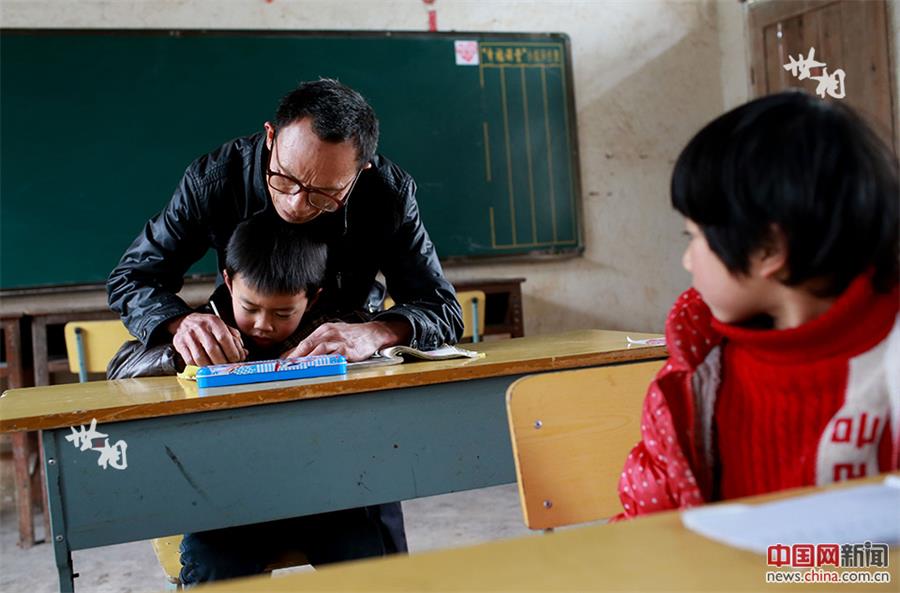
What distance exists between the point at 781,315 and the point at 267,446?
927 mm

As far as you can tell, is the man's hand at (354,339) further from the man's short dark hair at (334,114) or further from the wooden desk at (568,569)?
the wooden desk at (568,569)

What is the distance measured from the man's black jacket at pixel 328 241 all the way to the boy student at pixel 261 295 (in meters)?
0.06

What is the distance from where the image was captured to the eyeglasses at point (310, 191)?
6.47ft

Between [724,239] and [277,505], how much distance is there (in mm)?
969

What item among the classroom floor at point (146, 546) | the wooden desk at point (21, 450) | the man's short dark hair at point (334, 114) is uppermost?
the man's short dark hair at point (334, 114)

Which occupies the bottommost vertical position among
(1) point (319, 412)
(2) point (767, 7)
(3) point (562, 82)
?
(1) point (319, 412)

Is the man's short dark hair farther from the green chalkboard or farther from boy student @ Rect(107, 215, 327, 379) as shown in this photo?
the green chalkboard

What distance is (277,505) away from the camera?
1.56 m

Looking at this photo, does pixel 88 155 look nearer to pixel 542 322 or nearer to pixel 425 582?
pixel 542 322

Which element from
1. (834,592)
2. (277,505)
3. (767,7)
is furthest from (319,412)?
(767,7)

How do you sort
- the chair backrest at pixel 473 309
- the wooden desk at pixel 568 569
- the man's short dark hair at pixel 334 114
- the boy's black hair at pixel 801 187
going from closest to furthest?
the wooden desk at pixel 568 569, the boy's black hair at pixel 801 187, the man's short dark hair at pixel 334 114, the chair backrest at pixel 473 309

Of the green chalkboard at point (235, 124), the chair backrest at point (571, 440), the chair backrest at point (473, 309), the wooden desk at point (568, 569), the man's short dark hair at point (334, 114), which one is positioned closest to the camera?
the wooden desk at point (568, 569)

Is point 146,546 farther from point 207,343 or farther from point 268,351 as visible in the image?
point 207,343

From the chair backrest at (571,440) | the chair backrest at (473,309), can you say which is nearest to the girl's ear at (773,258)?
the chair backrest at (571,440)
